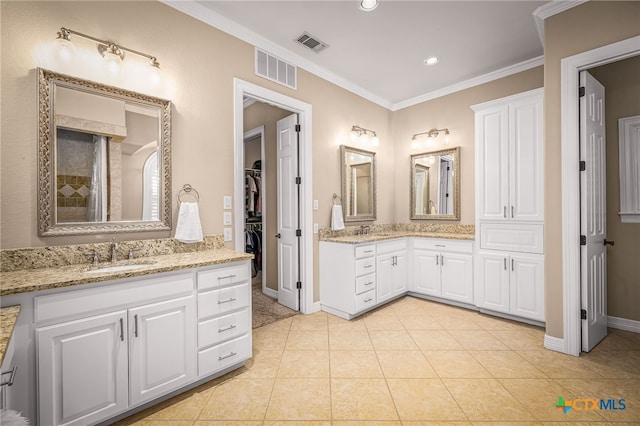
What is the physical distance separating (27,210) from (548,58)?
417 centimetres

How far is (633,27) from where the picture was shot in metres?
2.16

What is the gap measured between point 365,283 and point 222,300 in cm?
180

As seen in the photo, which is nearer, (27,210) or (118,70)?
(27,210)

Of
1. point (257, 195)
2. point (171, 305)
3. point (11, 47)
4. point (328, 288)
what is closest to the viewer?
point (11, 47)

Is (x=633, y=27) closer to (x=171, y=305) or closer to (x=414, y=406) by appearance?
(x=414, y=406)

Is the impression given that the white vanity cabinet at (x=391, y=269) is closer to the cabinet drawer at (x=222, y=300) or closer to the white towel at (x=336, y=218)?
the white towel at (x=336, y=218)

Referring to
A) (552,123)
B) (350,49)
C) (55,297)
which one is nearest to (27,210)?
(55,297)

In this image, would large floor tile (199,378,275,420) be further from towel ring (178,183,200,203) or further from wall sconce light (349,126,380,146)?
wall sconce light (349,126,380,146)

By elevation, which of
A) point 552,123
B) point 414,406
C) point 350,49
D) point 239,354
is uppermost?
point 350,49

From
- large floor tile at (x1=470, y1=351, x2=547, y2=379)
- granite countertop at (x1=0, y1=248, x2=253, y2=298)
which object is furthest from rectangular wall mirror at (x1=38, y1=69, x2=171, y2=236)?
large floor tile at (x1=470, y1=351, x2=547, y2=379)

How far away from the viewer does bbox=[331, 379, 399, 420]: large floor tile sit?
1.77 m

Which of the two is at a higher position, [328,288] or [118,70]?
[118,70]

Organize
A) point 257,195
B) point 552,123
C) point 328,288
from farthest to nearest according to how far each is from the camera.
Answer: point 257,195 < point 328,288 < point 552,123

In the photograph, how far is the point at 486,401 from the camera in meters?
1.88
